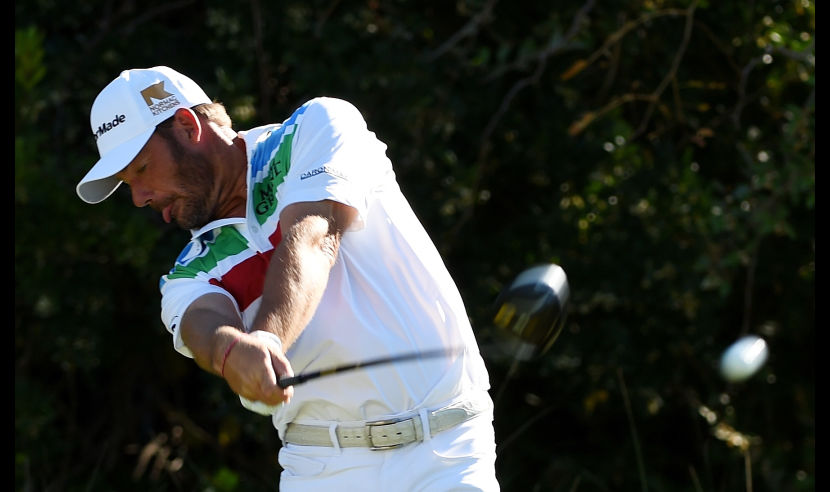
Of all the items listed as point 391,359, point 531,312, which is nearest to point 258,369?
point 391,359

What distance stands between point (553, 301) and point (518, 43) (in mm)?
2896

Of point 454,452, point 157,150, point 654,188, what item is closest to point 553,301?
point 454,452

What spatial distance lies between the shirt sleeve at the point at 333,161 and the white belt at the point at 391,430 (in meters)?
0.45

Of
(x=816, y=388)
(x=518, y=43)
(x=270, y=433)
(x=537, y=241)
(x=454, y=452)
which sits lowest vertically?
(x=816, y=388)

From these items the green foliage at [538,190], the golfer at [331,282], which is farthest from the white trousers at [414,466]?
the green foliage at [538,190]

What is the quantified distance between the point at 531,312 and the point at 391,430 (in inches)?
18.9

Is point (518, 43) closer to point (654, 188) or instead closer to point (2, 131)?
point (654, 188)

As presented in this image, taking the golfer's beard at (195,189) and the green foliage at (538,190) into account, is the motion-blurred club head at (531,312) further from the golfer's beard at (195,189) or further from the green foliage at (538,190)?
the green foliage at (538,190)

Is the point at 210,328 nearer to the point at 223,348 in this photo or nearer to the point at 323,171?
the point at 223,348

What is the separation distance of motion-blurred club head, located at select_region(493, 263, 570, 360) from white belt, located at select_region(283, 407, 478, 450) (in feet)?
0.94

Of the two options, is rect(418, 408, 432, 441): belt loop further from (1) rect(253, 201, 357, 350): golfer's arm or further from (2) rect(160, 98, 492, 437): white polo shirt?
(1) rect(253, 201, 357, 350): golfer's arm

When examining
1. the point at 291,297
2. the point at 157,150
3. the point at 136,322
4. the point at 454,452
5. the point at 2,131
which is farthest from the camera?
the point at 136,322

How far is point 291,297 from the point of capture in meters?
2.42

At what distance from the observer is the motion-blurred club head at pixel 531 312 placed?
2982mm
